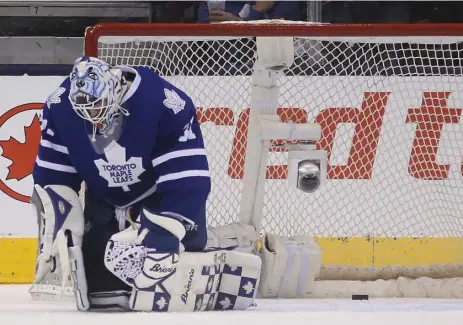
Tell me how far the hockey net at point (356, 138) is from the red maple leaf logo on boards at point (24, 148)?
70 cm

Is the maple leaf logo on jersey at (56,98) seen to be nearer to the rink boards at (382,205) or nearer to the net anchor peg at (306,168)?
the net anchor peg at (306,168)

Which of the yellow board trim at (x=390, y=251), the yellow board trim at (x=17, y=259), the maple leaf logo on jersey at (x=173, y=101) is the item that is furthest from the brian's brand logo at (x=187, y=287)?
the yellow board trim at (x=17, y=259)

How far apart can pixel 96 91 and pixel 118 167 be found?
0.24 m

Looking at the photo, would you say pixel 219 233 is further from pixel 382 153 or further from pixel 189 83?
pixel 382 153

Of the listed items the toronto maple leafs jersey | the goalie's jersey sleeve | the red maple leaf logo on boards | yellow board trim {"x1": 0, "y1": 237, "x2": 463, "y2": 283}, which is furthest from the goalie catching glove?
the red maple leaf logo on boards

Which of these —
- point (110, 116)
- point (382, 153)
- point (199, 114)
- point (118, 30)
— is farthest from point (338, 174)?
point (110, 116)

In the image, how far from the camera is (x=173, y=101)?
211 cm

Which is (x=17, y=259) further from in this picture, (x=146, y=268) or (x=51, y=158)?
(x=146, y=268)

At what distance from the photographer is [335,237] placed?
→ 3092 millimetres

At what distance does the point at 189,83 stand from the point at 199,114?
0.12 metres

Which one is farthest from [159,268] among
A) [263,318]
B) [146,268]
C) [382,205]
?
[382,205]

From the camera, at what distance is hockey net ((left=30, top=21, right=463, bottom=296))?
9.20 feet

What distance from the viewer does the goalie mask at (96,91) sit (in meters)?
Result: 1.99

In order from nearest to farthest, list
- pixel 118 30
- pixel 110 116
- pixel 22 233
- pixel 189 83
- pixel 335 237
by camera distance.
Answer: pixel 110 116 < pixel 118 30 < pixel 189 83 < pixel 335 237 < pixel 22 233
